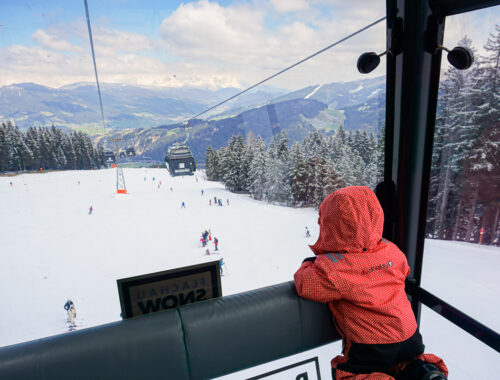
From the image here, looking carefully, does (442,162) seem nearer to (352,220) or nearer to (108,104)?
(352,220)

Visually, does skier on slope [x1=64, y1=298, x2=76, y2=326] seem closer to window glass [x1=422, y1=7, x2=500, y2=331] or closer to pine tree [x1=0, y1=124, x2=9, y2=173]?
pine tree [x1=0, y1=124, x2=9, y2=173]

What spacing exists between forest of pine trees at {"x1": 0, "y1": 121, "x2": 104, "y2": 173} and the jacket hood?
222 cm

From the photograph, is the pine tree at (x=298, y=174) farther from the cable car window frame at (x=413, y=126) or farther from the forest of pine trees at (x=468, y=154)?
the forest of pine trees at (x=468, y=154)

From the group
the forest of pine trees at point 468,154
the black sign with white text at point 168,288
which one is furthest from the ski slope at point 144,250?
the black sign with white text at point 168,288

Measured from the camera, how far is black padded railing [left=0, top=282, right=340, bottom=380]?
876 millimetres

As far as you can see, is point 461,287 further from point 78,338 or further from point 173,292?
point 78,338

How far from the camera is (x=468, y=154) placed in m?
1.52

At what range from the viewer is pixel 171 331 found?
1.01 metres

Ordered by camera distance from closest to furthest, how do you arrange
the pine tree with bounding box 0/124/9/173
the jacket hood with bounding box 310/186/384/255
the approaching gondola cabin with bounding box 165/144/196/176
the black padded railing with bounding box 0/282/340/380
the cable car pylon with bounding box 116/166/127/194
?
the black padded railing with bounding box 0/282/340/380 → the jacket hood with bounding box 310/186/384/255 → the pine tree with bounding box 0/124/9/173 → the cable car pylon with bounding box 116/166/127/194 → the approaching gondola cabin with bounding box 165/144/196/176

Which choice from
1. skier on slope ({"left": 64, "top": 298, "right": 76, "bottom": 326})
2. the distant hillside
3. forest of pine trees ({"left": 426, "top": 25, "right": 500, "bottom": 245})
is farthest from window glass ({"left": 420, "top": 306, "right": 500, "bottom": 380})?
skier on slope ({"left": 64, "top": 298, "right": 76, "bottom": 326})

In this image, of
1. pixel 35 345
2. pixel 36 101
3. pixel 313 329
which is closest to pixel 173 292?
pixel 35 345

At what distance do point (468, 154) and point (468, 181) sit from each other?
6.2 inches

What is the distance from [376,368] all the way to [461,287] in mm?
908

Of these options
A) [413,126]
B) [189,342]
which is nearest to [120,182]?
[189,342]
